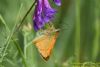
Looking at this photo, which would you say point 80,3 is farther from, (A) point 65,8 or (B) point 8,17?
(B) point 8,17

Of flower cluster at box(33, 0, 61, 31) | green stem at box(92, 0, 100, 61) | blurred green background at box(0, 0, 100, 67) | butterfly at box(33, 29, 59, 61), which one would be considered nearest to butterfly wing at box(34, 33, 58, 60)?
butterfly at box(33, 29, 59, 61)

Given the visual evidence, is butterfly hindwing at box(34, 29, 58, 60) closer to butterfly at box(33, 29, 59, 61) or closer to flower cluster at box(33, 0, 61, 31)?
butterfly at box(33, 29, 59, 61)

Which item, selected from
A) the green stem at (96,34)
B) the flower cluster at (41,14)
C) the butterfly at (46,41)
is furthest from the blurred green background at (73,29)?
the flower cluster at (41,14)

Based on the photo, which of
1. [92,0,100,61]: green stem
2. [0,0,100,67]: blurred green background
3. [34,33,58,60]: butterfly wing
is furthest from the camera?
[92,0,100,61]: green stem

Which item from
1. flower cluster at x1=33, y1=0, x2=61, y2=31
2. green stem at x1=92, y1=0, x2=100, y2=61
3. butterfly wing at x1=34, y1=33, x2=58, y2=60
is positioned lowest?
green stem at x1=92, y1=0, x2=100, y2=61

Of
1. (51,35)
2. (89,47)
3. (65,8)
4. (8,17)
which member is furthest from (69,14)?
(51,35)

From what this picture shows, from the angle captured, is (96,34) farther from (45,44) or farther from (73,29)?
(45,44)

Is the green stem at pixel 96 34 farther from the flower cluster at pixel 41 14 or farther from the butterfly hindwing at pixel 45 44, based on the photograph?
the flower cluster at pixel 41 14

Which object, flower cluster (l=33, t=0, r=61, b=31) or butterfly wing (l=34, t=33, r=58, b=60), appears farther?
butterfly wing (l=34, t=33, r=58, b=60)

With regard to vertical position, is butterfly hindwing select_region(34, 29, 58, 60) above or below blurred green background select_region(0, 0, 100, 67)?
above

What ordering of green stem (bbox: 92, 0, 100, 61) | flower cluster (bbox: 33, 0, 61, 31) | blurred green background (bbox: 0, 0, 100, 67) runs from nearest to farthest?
1. flower cluster (bbox: 33, 0, 61, 31)
2. blurred green background (bbox: 0, 0, 100, 67)
3. green stem (bbox: 92, 0, 100, 61)
